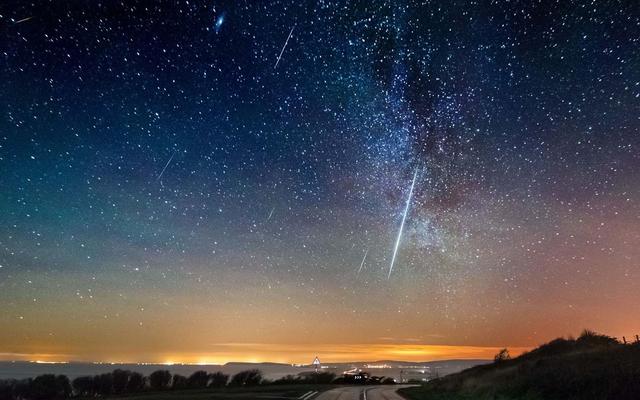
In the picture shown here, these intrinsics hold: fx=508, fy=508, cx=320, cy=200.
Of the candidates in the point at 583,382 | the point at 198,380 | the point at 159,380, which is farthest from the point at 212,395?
the point at 583,382

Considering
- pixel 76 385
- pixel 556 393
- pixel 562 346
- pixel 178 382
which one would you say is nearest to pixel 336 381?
pixel 178 382

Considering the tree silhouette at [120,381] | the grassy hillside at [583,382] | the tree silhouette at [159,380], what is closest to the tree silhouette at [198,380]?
the tree silhouette at [159,380]

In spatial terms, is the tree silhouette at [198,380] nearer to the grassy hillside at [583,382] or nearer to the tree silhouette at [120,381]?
the tree silhouette at [120,381]

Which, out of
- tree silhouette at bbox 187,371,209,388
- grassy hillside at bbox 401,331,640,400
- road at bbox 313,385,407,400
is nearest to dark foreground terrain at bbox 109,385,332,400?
road at bbox 313,385,407,400

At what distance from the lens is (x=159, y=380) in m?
44.5

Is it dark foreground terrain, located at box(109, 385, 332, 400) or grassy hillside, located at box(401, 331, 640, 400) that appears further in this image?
dark foreground terrain, located at box(109, 385, 332, 400)

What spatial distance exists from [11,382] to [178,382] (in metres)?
13.4

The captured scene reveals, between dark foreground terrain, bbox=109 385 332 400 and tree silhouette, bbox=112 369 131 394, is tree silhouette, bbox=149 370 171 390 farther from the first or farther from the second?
dark foreground terrain, bbox=109 385 332 400

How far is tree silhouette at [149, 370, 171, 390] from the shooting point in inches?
1729

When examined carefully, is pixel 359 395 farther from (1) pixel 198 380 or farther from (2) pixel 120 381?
(2) pixel 120 381

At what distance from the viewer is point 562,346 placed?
48438mm

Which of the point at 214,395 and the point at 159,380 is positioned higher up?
the point at 159,380

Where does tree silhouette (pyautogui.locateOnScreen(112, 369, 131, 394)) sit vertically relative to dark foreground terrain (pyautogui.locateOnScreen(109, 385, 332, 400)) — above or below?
above

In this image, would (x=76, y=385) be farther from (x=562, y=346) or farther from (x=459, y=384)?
(x=562, y=346)
